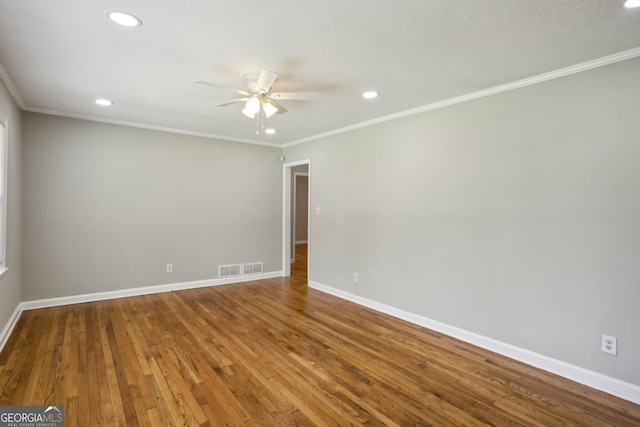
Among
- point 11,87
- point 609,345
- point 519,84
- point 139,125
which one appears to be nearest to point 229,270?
point 139,125

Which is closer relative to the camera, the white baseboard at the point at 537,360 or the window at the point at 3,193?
the white baseboard at the point at 537,360

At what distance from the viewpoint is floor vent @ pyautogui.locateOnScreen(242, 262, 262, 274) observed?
225 inches

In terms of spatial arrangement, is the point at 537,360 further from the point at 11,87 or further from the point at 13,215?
the point at 11,87

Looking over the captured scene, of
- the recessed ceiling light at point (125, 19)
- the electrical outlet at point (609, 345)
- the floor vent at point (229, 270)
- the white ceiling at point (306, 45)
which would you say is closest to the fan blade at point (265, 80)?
the white ceiling at point (306, 45)

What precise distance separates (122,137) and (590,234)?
5379 millimetres

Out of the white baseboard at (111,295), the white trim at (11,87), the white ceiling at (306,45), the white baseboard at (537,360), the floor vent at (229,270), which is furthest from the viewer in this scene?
the floor vent at (229,270)

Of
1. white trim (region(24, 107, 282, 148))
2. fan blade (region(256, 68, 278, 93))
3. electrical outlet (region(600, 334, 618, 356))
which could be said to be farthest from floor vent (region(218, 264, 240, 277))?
electrical outlet (region(600, 334, 618, 356))

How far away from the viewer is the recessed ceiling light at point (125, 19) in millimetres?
1948

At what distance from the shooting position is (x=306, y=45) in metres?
2.31

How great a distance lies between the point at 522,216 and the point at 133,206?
188 inches

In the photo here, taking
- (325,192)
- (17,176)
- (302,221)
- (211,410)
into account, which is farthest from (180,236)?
(302,221)

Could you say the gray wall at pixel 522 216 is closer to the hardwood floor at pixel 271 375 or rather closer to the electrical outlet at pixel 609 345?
the electrical outlet at pixel 609 345

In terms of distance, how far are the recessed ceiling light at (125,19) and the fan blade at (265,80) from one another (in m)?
0.83

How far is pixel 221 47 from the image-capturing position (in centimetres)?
235
